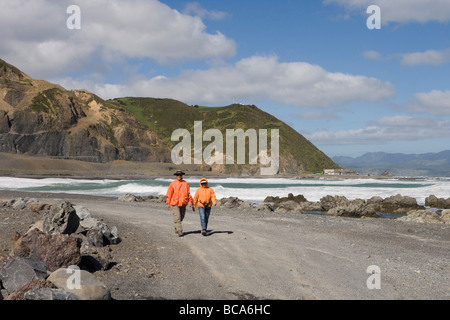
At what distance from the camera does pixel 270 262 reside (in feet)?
27.8

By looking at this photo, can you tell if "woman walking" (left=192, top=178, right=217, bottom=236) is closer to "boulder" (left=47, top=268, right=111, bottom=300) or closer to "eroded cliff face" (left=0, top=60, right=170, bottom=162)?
"boulder" (left=47, top=268, right=111, bottom=300)

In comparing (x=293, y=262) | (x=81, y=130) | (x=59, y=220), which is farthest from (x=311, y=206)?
(x=81, y=130)

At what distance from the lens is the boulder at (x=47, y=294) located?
4914 mm

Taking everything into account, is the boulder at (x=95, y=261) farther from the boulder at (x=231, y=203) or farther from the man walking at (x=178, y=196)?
the boulder at (x=231, y=203)

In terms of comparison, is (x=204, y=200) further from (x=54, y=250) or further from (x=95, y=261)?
(x=54, y=250)

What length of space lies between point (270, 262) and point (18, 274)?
15.5 ft

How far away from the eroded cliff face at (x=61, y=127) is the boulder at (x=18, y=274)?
354ft

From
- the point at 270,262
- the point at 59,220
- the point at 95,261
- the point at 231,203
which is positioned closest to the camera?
the point at 95,261

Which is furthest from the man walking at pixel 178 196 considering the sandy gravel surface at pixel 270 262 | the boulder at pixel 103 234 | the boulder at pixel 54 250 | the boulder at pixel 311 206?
the boulder at pixel 311 206

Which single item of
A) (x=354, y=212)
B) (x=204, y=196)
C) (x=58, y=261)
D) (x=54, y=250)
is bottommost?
(x=354, y=212)

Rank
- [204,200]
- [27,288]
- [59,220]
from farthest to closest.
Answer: [204,200] < [59,220] < [27,288]

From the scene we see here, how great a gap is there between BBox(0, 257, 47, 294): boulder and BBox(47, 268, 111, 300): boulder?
523 mm

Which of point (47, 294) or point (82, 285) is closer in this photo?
point (47, 294)
